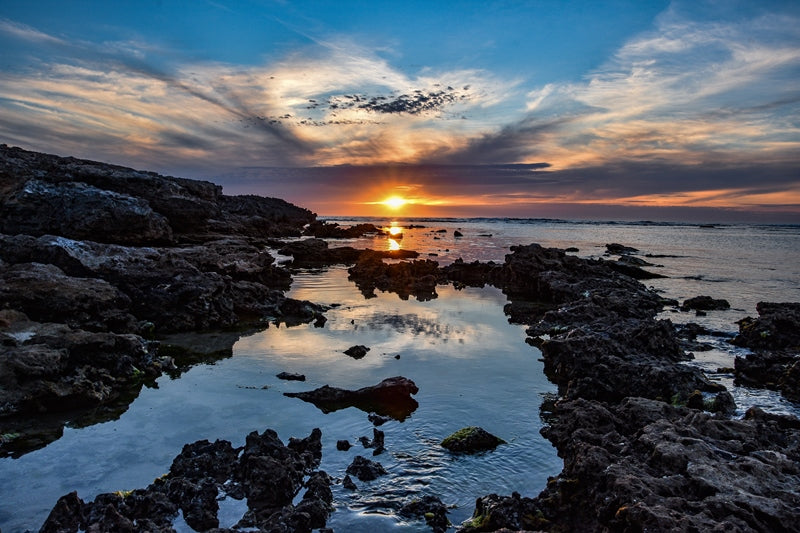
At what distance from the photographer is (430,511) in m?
6.29

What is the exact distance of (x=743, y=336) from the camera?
15664 mm

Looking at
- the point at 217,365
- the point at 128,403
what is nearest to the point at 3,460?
the point at 128,403

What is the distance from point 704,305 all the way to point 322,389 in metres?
20.1

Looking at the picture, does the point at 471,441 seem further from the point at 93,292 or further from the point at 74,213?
the point at 74,213

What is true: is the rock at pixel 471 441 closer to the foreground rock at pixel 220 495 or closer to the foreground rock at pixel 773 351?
the foreground rock at pixel 220 495

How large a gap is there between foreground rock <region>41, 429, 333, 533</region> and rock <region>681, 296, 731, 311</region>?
69.2 feet

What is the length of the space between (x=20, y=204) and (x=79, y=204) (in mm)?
2604

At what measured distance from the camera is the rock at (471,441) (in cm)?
803

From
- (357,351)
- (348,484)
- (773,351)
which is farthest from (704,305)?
(348,484)

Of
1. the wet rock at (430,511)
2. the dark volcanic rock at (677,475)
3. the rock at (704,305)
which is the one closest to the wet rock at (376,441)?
the wet rock at (430,511)

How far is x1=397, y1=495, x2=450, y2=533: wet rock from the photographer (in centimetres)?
605

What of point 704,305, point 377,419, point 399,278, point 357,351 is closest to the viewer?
point 377,419

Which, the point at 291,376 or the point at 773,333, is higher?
the point at 773,333

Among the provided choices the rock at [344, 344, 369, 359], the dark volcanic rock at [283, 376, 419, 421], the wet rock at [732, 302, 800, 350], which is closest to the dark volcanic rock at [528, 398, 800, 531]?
the dark volcanic rock at [283, 376, 419, 421]
